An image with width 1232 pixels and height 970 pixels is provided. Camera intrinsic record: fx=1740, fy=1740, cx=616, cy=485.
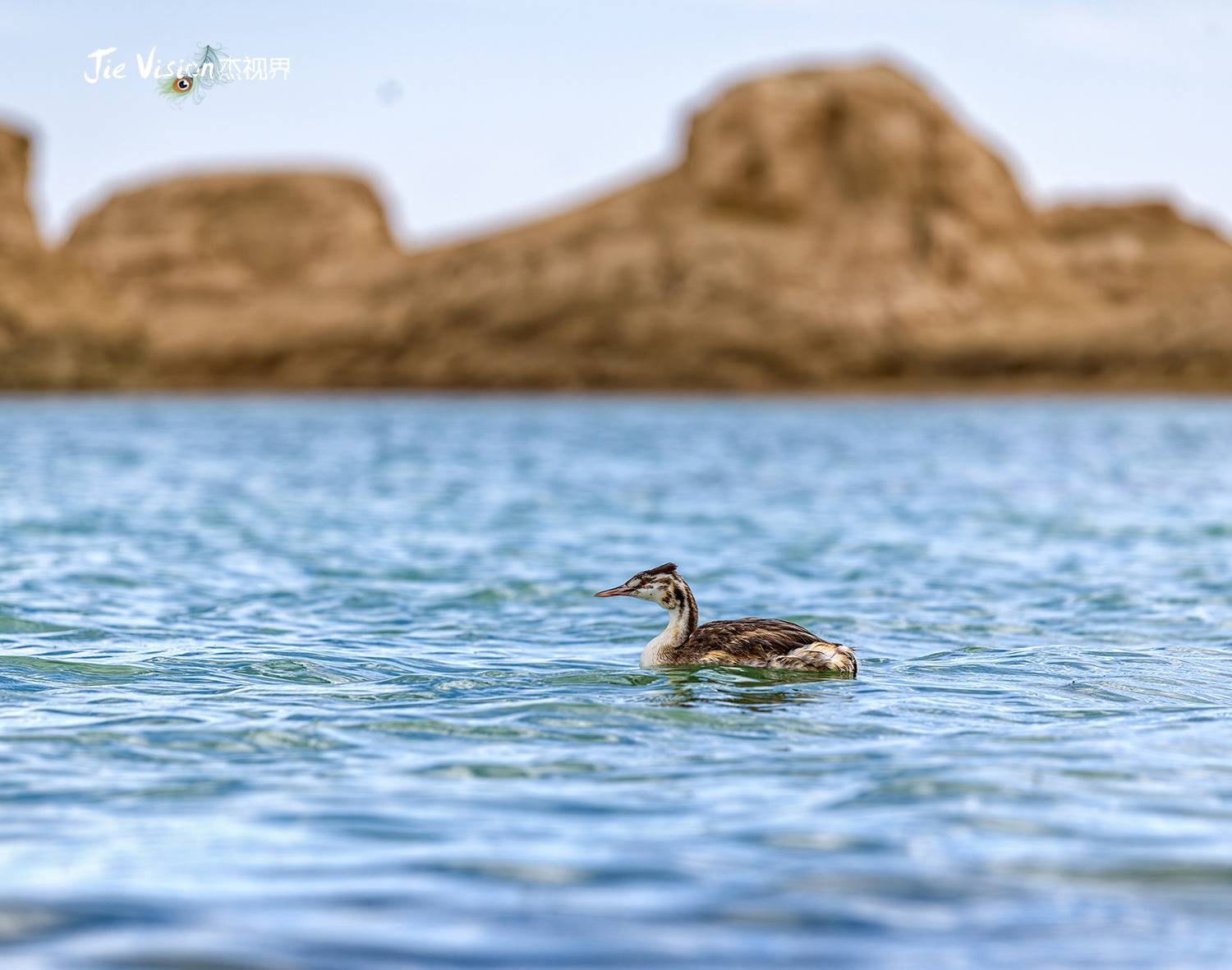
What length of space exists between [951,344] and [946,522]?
168 m

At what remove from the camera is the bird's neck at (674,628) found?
44.7 ft

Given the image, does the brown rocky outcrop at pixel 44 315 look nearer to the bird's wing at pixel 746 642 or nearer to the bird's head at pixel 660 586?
the bird's head at pixel 660 586

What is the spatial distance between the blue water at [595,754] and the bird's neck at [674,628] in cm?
46

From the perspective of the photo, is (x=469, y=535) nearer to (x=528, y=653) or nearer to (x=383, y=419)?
(x=528, y=653)

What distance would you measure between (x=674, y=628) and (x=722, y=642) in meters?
0.44

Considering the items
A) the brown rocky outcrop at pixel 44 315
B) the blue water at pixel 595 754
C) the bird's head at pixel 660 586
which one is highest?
the brown rocky outcrop at pixel 44 315

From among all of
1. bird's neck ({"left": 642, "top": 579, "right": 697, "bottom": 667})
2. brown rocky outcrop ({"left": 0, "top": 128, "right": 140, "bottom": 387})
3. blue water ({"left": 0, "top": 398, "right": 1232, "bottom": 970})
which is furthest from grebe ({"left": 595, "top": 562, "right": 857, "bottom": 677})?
brown rocky outcrop ({"left": 0, "top": 128, "right": 140, "bottom": 387})

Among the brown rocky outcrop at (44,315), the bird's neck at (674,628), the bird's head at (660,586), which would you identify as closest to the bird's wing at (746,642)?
the bird's neck at (674,628)

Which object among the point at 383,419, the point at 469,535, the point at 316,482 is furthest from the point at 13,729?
the point at 383,419

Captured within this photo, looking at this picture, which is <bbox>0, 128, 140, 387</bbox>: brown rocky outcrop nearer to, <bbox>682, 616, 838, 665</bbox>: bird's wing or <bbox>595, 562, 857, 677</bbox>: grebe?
<bbox>595, 562, 857, 677</bbox>: grebe

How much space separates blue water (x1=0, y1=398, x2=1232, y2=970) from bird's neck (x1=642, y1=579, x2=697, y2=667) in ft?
1.52

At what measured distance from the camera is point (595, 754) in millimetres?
10297

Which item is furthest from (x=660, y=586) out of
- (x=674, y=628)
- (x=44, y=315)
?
(x=44, y=315)

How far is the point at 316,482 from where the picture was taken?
41688 mm
